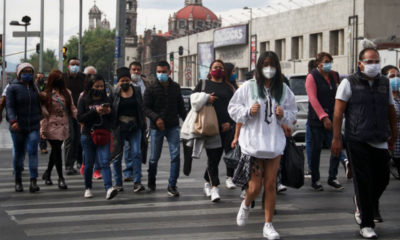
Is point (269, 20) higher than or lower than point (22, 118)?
higher

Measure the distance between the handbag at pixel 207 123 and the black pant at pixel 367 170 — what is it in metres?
2.66

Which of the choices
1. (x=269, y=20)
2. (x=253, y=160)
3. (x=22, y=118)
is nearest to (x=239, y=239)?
(x=253, y=160)

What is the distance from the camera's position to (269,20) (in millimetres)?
68375

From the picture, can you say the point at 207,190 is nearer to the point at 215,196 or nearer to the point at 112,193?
the point at 215,196

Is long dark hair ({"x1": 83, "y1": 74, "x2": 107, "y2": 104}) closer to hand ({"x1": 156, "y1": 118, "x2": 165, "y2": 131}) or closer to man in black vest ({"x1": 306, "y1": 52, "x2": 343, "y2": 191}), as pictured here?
hand ({"x1": 156, "y1": 118, "x2": 165, "y2": 131})

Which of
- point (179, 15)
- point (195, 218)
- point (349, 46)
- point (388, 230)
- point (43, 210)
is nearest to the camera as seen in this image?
point (388, 230)

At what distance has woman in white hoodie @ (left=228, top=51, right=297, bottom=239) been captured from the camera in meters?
7.05

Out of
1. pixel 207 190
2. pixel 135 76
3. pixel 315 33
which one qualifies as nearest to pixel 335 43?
pixel 315 33

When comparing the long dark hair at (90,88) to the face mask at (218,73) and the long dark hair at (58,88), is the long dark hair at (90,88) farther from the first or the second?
the long dark hair at (58,88)

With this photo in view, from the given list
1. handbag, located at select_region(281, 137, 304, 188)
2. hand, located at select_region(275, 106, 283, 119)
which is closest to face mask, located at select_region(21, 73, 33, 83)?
handbag, located at select_region(281, 137, 304, 188)

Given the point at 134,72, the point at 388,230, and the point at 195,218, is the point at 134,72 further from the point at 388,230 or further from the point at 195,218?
the point at 388,230

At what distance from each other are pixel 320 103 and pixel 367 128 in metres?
3.38

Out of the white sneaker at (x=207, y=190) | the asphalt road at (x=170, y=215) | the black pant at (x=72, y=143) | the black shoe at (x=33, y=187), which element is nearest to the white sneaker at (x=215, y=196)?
the asphalt road at (x=170, y=215)

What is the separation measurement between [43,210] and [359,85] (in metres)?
3.93
